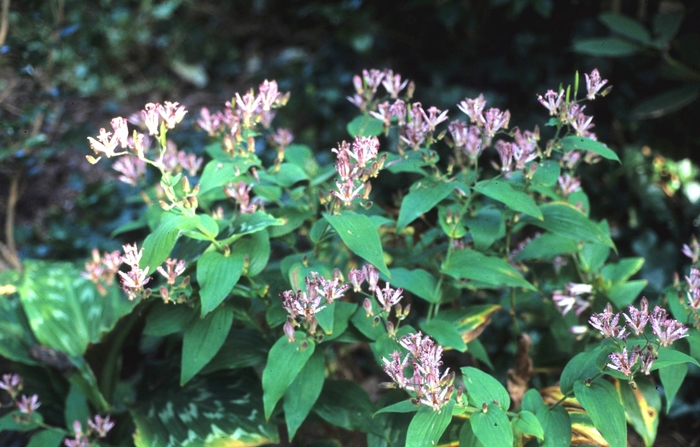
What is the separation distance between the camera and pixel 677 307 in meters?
1.81

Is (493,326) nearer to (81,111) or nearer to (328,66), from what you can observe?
(328,66)

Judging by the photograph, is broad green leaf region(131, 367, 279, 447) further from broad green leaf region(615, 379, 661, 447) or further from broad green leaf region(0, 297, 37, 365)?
broad green leaf region(615, 379, 661, 447)

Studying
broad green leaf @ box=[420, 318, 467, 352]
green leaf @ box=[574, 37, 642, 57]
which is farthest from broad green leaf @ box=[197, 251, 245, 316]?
green leaf @ box=[574, 37, 642, 57]

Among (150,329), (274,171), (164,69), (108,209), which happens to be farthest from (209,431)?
(164,69)

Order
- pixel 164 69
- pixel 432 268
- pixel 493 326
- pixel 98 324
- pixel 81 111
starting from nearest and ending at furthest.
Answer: pixel 432 268 → pixel 98 324 → pixel 493 326 → pixel 81 111 → pixel 164 69

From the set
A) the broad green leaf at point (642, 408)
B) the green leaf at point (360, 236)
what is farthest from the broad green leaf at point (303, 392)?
the broad green leaf at point (642, 408)

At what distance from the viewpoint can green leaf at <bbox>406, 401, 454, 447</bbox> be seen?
140 centimetres

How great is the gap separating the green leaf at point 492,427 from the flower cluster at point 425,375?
80 millimetres

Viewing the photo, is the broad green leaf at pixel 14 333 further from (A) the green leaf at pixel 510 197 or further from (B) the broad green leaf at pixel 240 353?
(A) the green leaf at pixel 510 197

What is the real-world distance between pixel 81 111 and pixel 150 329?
306cm

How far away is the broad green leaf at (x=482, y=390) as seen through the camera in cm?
148

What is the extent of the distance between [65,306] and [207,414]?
0.89 m

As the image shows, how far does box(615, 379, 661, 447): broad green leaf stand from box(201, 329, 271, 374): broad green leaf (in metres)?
1.01

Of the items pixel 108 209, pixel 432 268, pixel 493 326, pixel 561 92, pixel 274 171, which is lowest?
pixel 493 326
